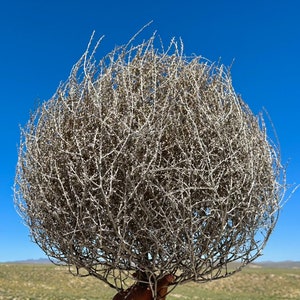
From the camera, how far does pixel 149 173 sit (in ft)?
21.3

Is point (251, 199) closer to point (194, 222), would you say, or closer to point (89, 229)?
point (194, 222)

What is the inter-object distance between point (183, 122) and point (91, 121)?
4.19 feet

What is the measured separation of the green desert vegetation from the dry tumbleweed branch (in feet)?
75.2

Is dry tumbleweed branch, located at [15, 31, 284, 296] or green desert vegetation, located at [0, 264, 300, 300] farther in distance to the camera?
green desert vegetation, located at [0, 264, 300, 300]

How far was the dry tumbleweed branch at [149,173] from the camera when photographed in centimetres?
663

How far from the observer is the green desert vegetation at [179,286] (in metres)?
32.5

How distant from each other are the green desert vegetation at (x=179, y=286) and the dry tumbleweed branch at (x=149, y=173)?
22.9 m

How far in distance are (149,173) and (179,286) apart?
109 feet

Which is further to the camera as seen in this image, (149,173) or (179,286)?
(179,286)

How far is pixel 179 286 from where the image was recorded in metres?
38.1

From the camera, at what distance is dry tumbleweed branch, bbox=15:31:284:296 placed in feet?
21.7

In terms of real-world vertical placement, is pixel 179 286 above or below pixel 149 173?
above

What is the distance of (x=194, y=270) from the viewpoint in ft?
23.7

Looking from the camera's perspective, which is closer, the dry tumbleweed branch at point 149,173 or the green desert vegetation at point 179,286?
the dry tumbleweed branch at point 149,173
